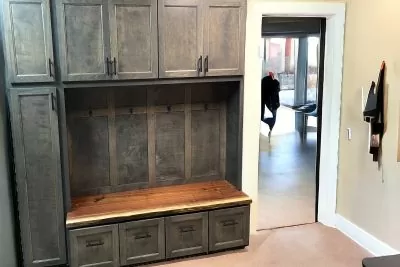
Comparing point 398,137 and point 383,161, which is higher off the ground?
point 398,137

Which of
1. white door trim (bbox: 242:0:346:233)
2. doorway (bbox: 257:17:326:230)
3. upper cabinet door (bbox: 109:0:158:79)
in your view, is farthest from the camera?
doorway (bbox: 257:17:326:230)

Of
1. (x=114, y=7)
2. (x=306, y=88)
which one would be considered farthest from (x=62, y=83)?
(x=306, y=88)

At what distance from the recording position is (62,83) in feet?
10.5

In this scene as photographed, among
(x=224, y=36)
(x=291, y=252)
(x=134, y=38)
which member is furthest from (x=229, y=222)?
(x=134, y=38)

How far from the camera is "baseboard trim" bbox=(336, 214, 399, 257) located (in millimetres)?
3707

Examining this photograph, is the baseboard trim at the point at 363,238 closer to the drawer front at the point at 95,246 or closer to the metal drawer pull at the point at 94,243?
the drawer front at the point at 95,246

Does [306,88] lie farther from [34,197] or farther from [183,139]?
[34,197]

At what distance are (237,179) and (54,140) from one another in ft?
5.34

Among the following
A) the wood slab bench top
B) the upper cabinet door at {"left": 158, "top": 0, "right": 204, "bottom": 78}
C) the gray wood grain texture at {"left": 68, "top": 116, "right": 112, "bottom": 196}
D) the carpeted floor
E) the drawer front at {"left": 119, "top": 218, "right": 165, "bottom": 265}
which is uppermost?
the upper cabinet door at {"left": 158, "top": 0, "right": 204, "bottom": 78}

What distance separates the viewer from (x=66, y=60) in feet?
10.4

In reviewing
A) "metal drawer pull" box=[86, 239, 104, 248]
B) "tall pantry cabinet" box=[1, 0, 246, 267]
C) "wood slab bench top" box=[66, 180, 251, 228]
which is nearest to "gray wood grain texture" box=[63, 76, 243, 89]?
"tall pantry cabinet" box=[1, 0, 246, 267]

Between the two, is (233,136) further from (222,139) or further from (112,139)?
(112,139)

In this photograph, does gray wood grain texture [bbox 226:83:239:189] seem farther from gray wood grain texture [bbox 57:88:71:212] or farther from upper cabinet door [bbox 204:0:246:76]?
gray wood grain texture [bbox 57:88:71:212]

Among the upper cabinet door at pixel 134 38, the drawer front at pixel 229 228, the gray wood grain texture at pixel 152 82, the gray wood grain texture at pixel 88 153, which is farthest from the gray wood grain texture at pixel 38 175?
the drawer front at pixel 229 228
